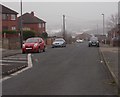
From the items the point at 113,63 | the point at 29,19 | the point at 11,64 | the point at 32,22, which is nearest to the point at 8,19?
the point at 32,22

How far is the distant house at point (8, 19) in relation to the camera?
80.4 meters

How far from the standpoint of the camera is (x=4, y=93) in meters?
10.6

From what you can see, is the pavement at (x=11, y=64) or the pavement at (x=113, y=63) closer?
the pavement at (x=113, y=63)

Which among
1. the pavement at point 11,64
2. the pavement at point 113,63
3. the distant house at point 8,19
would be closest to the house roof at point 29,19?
the distant house at point 8,19

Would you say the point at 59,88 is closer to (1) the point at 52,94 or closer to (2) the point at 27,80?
(1) the point at 52,94

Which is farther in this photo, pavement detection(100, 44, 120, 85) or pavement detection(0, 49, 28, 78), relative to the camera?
pavement detection(0, 49, 28, 78)

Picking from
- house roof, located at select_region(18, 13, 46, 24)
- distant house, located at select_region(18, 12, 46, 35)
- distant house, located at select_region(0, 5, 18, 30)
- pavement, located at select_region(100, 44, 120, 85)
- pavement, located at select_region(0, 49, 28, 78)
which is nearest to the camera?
pavement, located at select_region(100, 44, 120, 85)

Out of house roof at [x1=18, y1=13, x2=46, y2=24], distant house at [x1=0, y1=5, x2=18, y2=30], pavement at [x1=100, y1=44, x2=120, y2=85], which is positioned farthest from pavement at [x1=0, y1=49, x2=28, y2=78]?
house roof at [x1=18, y1=13, x2=46, y2=24]

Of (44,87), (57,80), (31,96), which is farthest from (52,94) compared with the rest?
(57,80)

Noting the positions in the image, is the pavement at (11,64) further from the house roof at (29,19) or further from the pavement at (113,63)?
the house roof at (29,19)

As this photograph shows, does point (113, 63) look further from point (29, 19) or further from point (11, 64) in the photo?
point (29, 19)

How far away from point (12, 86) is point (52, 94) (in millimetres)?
2171

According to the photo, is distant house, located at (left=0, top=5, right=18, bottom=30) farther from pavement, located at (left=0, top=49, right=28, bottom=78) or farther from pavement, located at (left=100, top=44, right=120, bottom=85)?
pavement, located at (left=0, top=49, right=28, bottom=78)

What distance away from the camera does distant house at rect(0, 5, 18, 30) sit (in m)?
80.4
